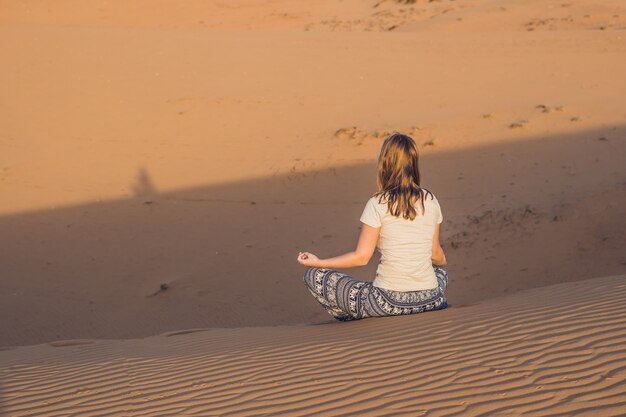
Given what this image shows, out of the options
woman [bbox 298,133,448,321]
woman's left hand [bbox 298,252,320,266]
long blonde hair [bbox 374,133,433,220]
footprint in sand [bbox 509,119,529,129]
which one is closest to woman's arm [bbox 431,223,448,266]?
woman [bbox 298,133,448,321]

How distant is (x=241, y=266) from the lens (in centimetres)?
1016

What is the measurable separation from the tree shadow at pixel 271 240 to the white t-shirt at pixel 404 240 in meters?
3.41

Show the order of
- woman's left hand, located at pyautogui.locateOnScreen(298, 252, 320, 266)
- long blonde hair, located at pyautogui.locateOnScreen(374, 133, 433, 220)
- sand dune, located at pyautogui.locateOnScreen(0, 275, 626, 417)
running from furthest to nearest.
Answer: woman's left hand, located at pyautogui.locateOnScreen(298, 252, 320, 266)
long blonde hair, located at pyautogui.locateOnScreen(374, 133, 433, 220)
sand dune, located at pyautogui.locateOnScreen(0, 275, 626, 417)

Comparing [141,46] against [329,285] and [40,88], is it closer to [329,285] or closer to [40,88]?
[40,88]

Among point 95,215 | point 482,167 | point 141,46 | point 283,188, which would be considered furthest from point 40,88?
point 482,167

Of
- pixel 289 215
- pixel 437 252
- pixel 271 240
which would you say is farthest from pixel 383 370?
pixel 289 215

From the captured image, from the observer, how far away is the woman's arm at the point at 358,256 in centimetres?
526

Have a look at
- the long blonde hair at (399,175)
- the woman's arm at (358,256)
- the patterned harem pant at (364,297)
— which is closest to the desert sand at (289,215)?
the patterned harem pant at (364,297)

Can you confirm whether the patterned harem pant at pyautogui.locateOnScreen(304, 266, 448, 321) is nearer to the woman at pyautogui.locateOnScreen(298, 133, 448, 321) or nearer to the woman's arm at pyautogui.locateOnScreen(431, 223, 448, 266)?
the woman at pyautogui.locateOnScreen(298, 133, 448, 321)

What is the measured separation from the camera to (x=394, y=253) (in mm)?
5402

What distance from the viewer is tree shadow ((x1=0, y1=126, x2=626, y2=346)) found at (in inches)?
361

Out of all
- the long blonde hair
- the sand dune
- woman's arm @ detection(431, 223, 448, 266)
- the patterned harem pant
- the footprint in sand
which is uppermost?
the footprint in sand

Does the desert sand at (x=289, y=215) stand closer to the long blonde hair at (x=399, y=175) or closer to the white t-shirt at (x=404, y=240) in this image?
the white t-shirt at (x=404, y=240)

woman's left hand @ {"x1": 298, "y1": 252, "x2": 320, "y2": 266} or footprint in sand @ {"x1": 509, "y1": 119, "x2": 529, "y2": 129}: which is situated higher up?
footprint in sand @ {"x1": 509, "y1": 119, "x2": 529, "y2": 129}
